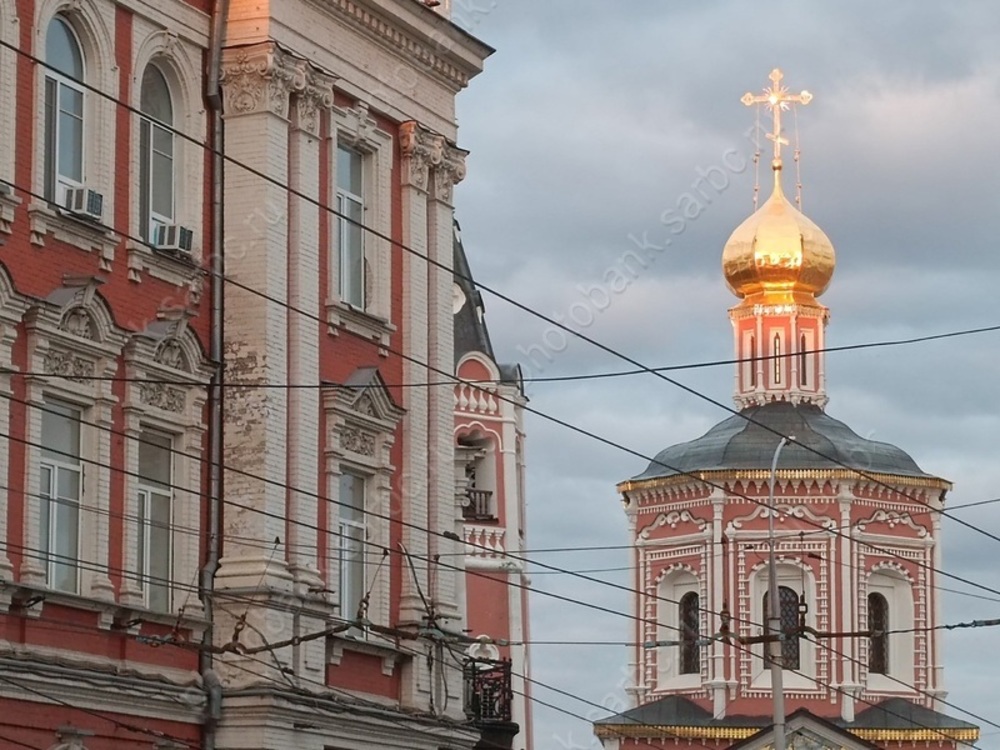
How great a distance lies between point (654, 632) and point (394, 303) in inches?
1388

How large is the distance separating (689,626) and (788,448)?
14.5ft

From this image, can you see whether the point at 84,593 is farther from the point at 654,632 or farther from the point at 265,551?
the point at 654,632

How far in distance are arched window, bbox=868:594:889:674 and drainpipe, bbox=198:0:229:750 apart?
37.5 metres

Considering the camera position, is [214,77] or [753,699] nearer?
[214,77]

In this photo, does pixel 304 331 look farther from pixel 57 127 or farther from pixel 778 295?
pixel 778 295

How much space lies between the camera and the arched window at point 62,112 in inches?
953

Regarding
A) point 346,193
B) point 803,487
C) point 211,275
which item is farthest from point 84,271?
point 803,487

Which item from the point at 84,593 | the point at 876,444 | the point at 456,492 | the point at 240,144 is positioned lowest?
the point at 84,593

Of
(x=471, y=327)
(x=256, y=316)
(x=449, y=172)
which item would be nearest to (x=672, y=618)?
(x=471, y=327)

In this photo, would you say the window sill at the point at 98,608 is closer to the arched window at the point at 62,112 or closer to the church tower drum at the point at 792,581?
the arched window at the point at 62,112

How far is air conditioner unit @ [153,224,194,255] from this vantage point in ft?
84.2

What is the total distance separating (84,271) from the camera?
24.4m

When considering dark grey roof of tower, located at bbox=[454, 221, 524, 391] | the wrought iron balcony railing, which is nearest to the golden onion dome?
dark grey roof of tower, located at bbox=[454, 221, 524, 391]

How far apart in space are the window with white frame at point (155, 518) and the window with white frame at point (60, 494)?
0.88 meters
